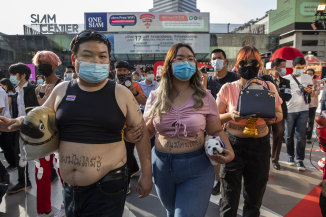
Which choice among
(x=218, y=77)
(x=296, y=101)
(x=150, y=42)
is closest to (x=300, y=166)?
(x=296, y=101)

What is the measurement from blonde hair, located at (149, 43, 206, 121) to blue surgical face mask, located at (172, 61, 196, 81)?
0.34 ft

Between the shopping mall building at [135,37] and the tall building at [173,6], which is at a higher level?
the tall building at [173,6]

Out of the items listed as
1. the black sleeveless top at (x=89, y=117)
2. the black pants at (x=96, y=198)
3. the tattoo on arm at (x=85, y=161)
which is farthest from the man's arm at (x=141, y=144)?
the tattoo on arm at (x=85, y=161)

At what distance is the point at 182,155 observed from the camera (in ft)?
6.49

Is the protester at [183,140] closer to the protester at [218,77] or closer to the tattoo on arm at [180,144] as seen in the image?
the tattoo on arm at [180,144]

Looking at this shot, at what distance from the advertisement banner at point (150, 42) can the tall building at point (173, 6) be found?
12376cm

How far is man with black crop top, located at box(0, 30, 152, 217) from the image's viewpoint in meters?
1.64

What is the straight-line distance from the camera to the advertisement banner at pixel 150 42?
1453 inches

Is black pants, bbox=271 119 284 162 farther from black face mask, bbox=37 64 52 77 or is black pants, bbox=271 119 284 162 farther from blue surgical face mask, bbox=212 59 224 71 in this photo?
black face mask, bbox=37 64 52 77

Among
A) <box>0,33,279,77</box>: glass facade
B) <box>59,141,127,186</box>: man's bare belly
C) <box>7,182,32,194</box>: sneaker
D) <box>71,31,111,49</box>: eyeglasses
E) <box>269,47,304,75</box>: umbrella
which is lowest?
<box>7,182,32,194</box>: sneaker

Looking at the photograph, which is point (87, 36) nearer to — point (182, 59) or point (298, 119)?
point (182, 59)

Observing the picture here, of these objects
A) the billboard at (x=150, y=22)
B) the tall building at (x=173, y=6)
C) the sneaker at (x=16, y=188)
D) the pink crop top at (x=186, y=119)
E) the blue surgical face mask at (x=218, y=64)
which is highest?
the tall building at (x=173, y=6)

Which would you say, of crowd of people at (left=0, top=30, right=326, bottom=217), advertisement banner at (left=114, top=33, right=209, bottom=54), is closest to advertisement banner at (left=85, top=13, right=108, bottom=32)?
advertisement banner at (left=114, top=33, right=209, bottom=54)

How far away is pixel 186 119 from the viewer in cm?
200
